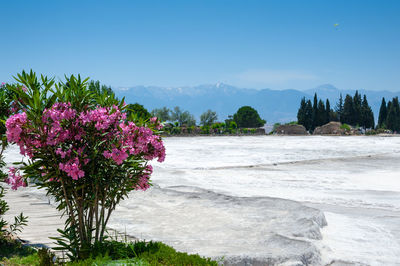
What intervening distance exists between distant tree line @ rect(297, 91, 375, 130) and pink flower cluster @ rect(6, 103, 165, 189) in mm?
72759

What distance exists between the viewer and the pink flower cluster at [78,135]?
3695mm

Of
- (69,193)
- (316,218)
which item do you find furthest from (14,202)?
(316,218)

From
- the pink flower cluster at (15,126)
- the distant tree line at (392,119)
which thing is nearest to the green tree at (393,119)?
the distant tree line at (392,119)

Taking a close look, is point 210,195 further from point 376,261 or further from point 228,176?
point 228,176

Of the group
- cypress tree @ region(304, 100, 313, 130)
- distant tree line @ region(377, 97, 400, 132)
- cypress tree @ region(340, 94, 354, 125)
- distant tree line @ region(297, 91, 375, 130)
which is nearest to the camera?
distant tree line @ region(377, 97, 400, 132)

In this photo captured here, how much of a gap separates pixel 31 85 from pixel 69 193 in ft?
3.99

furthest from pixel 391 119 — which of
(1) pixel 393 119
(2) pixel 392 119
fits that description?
(1) pixel 393 119

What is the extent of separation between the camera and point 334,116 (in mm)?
79688

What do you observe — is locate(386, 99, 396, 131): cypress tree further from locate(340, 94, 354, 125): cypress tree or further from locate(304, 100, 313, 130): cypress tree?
locate(304, 100, 313, 130): cypress tree

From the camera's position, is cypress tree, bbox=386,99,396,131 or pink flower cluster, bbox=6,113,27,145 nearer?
pink flower cluster, bbox=6,113,27,145

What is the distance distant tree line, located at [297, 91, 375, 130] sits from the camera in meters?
73.6

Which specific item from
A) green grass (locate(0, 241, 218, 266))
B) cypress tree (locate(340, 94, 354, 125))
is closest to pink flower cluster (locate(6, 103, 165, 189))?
green grass (locate(0, 241, 218, 266))

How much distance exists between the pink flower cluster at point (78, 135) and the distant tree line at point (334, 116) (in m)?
72.8

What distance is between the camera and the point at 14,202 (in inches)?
333
